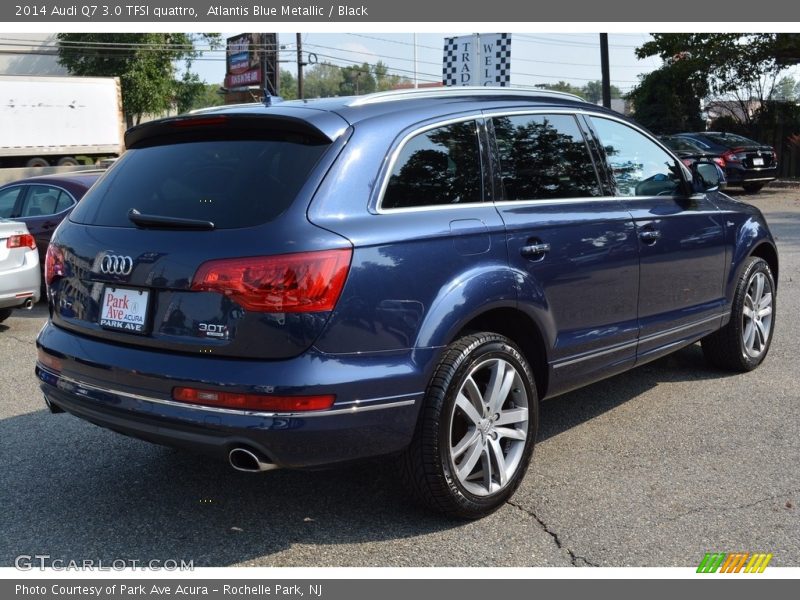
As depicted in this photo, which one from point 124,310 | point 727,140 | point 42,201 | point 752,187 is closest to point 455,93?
point 124,310

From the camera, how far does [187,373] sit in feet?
10.8

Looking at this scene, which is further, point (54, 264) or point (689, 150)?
point (689, 150)

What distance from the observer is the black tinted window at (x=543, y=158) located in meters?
4.15

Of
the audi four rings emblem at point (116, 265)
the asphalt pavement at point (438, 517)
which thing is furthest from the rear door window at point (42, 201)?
the audi four rings emblem at point (116, 265)

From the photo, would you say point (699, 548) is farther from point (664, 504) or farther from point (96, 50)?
point (96, 50)

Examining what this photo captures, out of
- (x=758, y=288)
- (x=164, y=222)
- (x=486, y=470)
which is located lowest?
(x=486, y=470)

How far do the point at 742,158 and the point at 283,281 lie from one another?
67.6 ft

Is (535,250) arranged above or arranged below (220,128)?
below

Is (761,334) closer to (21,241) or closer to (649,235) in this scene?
(649,235)

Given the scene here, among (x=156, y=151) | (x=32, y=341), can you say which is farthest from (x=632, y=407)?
(x=32, y=341)

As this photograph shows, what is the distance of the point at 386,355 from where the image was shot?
3.38 m

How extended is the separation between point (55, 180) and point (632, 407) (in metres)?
7.18
